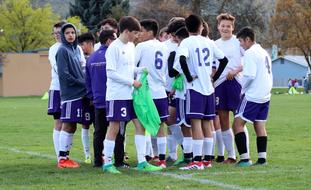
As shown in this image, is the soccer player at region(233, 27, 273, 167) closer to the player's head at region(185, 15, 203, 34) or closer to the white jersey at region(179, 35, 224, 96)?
the white jersey at region(179, 35, 224, 96)

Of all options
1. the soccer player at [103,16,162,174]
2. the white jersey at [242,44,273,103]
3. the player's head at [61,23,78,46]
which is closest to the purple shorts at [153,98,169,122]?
the soccer player at [103,16,162,174]

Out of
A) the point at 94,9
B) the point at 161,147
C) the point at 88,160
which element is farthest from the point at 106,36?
the point at 94,9

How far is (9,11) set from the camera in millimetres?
67312

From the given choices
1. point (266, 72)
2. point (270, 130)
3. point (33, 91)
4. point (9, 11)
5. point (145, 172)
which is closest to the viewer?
point (145, 172)

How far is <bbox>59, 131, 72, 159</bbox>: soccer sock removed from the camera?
34.5 feet

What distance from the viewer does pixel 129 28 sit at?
9.82 m

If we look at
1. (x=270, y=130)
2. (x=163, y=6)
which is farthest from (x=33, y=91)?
(x=270, y=130)

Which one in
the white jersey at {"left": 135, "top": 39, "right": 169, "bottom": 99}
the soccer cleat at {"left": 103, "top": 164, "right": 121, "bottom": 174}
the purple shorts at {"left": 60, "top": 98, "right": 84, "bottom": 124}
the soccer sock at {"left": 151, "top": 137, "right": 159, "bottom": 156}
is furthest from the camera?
the soccer sock at {"left": 151, "top": 137, "right": 159, "bottom": 156}

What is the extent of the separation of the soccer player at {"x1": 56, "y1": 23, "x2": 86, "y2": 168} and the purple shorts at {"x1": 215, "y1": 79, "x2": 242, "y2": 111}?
2.00 m

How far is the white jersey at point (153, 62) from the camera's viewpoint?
33.9 ft

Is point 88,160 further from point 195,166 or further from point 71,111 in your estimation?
point 195,166

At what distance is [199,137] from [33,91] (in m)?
51.9

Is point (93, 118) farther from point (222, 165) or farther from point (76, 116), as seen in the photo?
point (222, 165)

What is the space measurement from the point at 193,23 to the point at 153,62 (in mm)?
825
